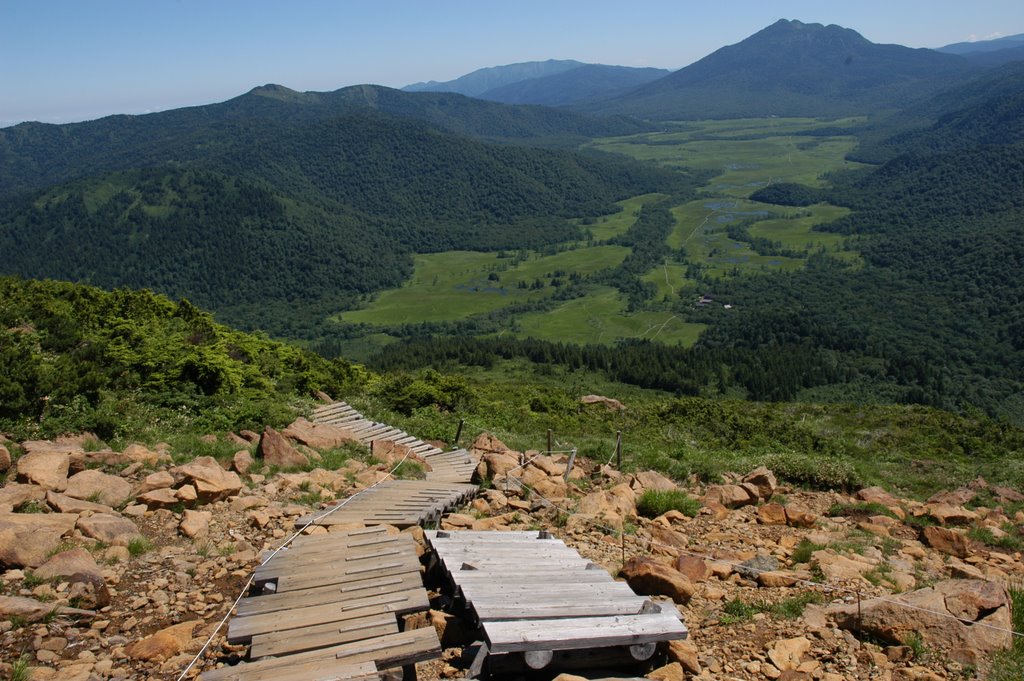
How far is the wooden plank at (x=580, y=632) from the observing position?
658 centimetres

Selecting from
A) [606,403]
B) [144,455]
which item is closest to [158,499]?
[144,455]

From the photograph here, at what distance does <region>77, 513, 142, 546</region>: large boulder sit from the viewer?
9.21 meters

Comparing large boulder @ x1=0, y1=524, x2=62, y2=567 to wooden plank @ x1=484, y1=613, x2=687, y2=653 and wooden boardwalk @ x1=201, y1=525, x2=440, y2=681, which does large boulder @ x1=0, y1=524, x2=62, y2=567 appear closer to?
wooden boardwalk @ x1=201, y1=525, x2=440, y2=681

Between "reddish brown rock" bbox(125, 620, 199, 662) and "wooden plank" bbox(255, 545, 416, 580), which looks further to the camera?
"wooden plank" bbox(255, 545, 416, 580)

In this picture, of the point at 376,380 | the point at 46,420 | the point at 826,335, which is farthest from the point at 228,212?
the point at 46,420

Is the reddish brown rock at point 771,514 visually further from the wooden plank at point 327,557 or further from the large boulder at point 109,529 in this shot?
the large boulder at point 109,529

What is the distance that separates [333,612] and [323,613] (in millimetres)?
104

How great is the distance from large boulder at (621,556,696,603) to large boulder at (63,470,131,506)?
7.99 m

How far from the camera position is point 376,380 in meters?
26.8

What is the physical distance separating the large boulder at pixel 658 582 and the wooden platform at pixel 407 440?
6.11 metres

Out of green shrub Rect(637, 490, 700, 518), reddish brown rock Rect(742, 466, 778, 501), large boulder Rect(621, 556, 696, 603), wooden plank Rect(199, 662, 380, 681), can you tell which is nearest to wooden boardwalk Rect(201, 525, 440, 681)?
wooden plank Rect(199, 662, 380, 681)

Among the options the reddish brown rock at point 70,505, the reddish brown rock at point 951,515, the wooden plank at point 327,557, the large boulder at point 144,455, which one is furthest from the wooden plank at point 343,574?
the reddish brown rock at point 951,515

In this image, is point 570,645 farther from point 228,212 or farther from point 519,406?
point 228,212

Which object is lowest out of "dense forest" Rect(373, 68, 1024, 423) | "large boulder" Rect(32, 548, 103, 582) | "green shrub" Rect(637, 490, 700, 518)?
"dense forest" Rect(373, 68, 1024, 423)
